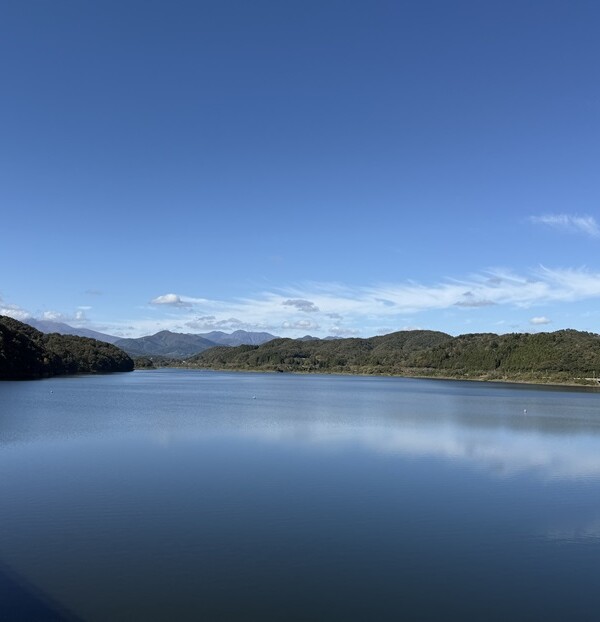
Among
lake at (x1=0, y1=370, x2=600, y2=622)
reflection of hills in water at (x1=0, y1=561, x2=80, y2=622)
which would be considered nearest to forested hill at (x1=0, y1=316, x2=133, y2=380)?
lake at (x1=0, y1=370, x2=600, y2=622)

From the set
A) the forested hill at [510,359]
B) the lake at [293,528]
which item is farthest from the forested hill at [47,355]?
the forested hill at [510,359]

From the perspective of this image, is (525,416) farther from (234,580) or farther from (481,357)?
(481,357)

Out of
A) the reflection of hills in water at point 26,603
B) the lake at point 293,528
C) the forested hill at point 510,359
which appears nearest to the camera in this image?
the reflection of hills in water at point 26,603

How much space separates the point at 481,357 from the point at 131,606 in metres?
143

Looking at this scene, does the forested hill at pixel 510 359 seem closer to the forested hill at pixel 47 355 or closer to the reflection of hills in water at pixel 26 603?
the forested hill at pixel 47 355

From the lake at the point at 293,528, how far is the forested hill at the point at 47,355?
6629 cm

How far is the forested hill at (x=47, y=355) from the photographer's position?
86.7 metres

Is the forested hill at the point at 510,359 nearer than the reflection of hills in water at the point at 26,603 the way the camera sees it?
No

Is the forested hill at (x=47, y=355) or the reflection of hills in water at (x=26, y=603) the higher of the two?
the forested hill at (x=47, y=355)

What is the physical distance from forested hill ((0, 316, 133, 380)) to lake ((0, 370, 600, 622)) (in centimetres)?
6629

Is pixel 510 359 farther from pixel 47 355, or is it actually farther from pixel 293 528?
pixel 293 528

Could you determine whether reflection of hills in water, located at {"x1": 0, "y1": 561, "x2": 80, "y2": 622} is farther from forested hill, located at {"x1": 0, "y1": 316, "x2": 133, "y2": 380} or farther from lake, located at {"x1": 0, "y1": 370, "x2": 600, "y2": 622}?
forested hill, located at {"x1": 0, "y1": 316, "x2": 133, "y2": 380}

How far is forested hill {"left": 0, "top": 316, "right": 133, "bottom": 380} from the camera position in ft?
284

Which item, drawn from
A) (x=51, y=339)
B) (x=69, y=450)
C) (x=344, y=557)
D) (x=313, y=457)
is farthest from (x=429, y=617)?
(x=51, y=339)
